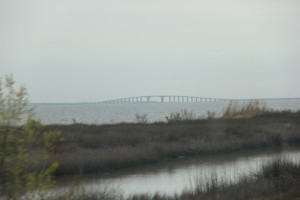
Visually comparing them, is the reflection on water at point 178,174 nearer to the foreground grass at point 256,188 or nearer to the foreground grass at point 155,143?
the foreground grass at point 256,188

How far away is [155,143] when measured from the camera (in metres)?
17.4

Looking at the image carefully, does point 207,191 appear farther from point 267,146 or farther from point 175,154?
point 267,146

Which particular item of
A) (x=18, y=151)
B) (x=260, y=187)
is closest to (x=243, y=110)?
(x=260, y=187)

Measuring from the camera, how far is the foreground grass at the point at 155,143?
14.5 m

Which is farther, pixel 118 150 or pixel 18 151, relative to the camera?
pixel 118 150

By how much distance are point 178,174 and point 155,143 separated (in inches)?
164

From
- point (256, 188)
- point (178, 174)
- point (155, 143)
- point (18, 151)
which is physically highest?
point (18, 151)

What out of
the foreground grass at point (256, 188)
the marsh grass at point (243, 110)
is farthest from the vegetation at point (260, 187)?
the marsh grass at point (243, 110)

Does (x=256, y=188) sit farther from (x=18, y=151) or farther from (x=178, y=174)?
(x=18, y=151)

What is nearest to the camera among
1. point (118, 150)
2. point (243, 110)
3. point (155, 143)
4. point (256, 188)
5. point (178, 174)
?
point (256, 188)

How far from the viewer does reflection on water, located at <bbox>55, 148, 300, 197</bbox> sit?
1099 cm

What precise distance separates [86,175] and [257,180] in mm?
5926

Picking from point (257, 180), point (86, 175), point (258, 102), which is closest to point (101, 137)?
point (86, 175)

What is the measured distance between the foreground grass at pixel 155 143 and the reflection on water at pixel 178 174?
0.64 meters
